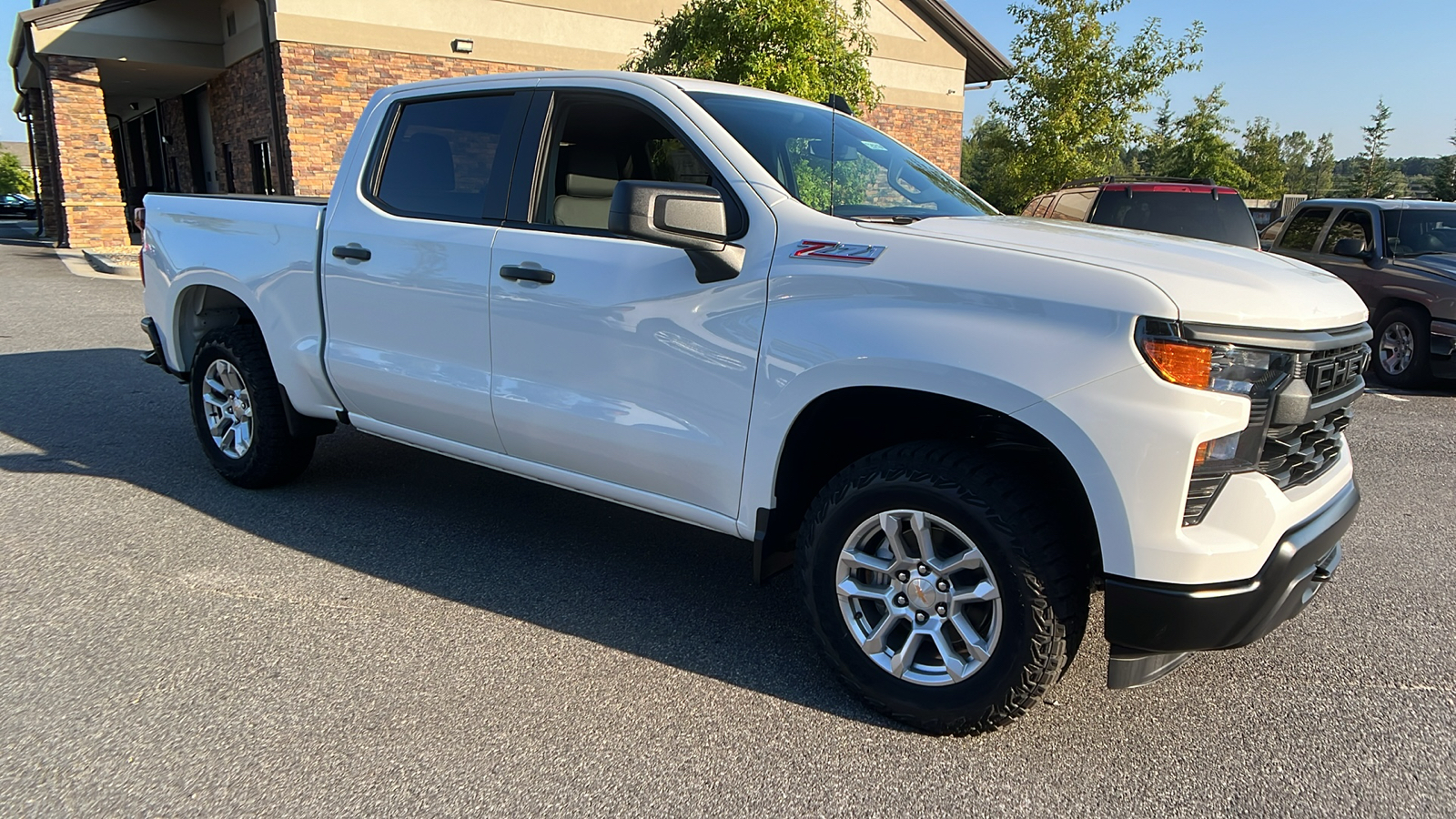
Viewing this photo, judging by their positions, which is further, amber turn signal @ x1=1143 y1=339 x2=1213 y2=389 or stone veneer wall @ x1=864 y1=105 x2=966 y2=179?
stone veneer wall @ x1=864 y1=105 x2=966 y2=179

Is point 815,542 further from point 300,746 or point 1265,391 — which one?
point 300,746

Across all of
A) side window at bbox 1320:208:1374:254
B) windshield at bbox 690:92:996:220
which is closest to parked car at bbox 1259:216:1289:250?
side window at bbox 1320:208:1374:254

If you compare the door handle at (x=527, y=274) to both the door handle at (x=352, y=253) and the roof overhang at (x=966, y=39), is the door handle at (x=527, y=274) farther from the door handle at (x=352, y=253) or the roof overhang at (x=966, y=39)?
the roof overhang at (x=966, y=39)

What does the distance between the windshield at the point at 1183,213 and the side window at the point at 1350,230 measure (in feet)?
2.73

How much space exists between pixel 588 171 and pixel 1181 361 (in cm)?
238

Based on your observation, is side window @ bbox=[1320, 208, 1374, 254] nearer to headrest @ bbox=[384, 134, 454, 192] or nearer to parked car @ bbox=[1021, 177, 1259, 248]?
parked car @ bbox=[1021, 177, 1259, 248]

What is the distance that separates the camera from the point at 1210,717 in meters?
3.10

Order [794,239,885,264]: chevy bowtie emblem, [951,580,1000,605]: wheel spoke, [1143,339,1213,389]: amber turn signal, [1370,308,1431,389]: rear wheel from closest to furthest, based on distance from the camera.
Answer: [1143,339,1213,389]: amber turn signal, [951,580,1000,605]: wheel spoke, [794,239,885,264]: chevy bowtie emblem, [1370,308,1431,389]: rear wheel

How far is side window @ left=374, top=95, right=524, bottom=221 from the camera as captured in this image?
3.94 metres

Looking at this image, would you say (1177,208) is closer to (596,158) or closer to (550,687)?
(596,158)

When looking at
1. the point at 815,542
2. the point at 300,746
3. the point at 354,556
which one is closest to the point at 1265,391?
the point at 815,542

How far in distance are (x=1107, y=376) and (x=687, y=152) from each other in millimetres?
1775

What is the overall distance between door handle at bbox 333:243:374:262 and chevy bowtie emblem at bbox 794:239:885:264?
2.15 metres

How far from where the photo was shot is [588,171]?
3902 millimetres
